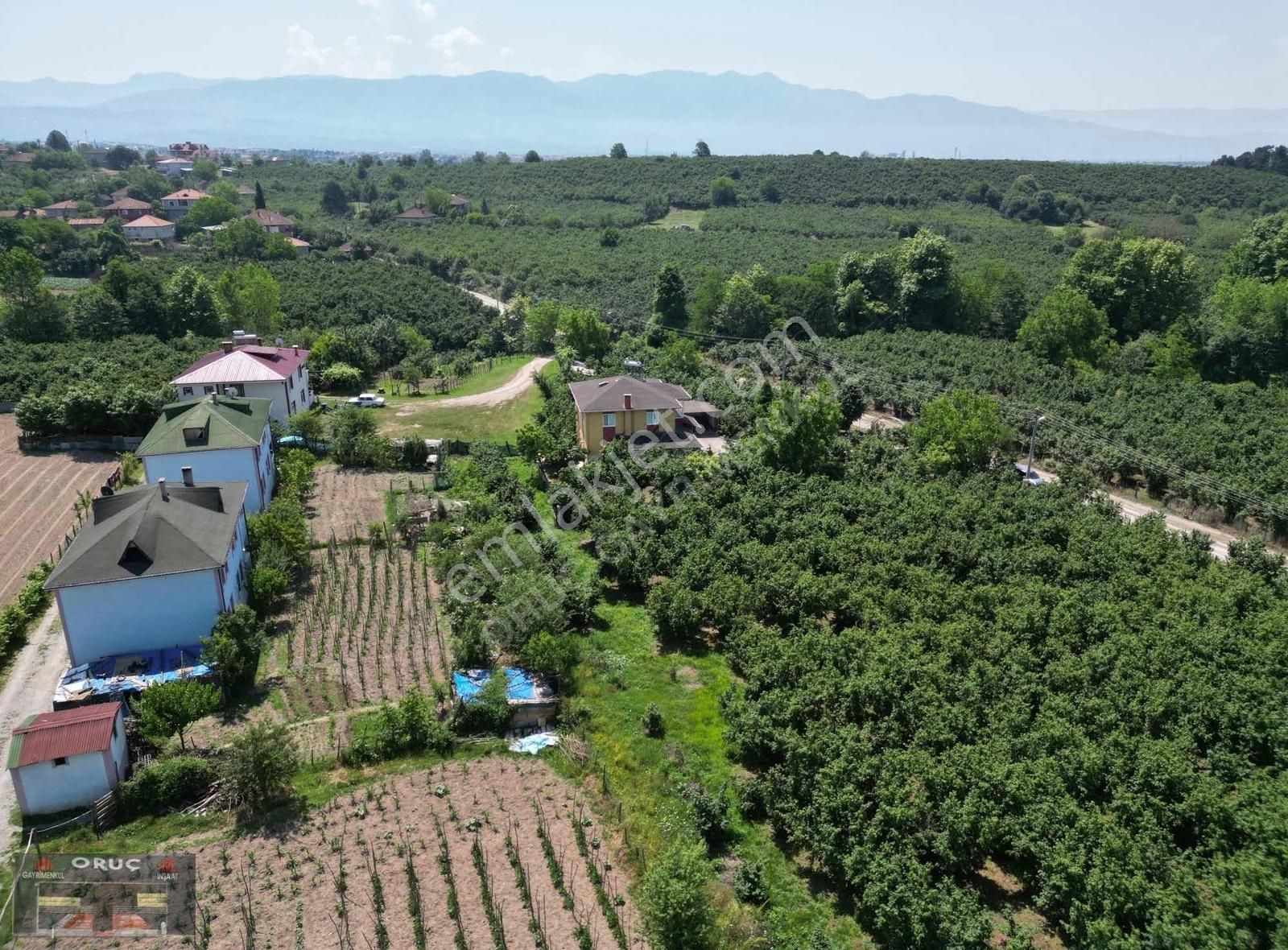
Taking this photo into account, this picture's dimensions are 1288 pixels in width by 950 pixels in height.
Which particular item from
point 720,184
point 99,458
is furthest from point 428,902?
point 720,184

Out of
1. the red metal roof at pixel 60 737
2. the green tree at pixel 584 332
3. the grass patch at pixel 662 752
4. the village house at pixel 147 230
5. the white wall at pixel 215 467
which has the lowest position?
the grass patch at pixel 662 752

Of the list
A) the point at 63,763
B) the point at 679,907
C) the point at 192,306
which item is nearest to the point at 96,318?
the point at 192,306

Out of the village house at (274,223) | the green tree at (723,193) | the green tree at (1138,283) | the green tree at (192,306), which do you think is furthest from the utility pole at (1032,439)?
the village house at (274,223)

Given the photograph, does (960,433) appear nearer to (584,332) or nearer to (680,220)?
(584,332)

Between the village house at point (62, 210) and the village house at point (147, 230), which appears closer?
the village house at point (147, 230)

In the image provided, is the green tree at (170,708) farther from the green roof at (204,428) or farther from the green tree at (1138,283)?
the green tree at (1138,283)

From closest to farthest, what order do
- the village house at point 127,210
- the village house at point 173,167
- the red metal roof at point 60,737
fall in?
the red metal roof at point 60,737
the village house at point 127,210
the village house at point 173,167
